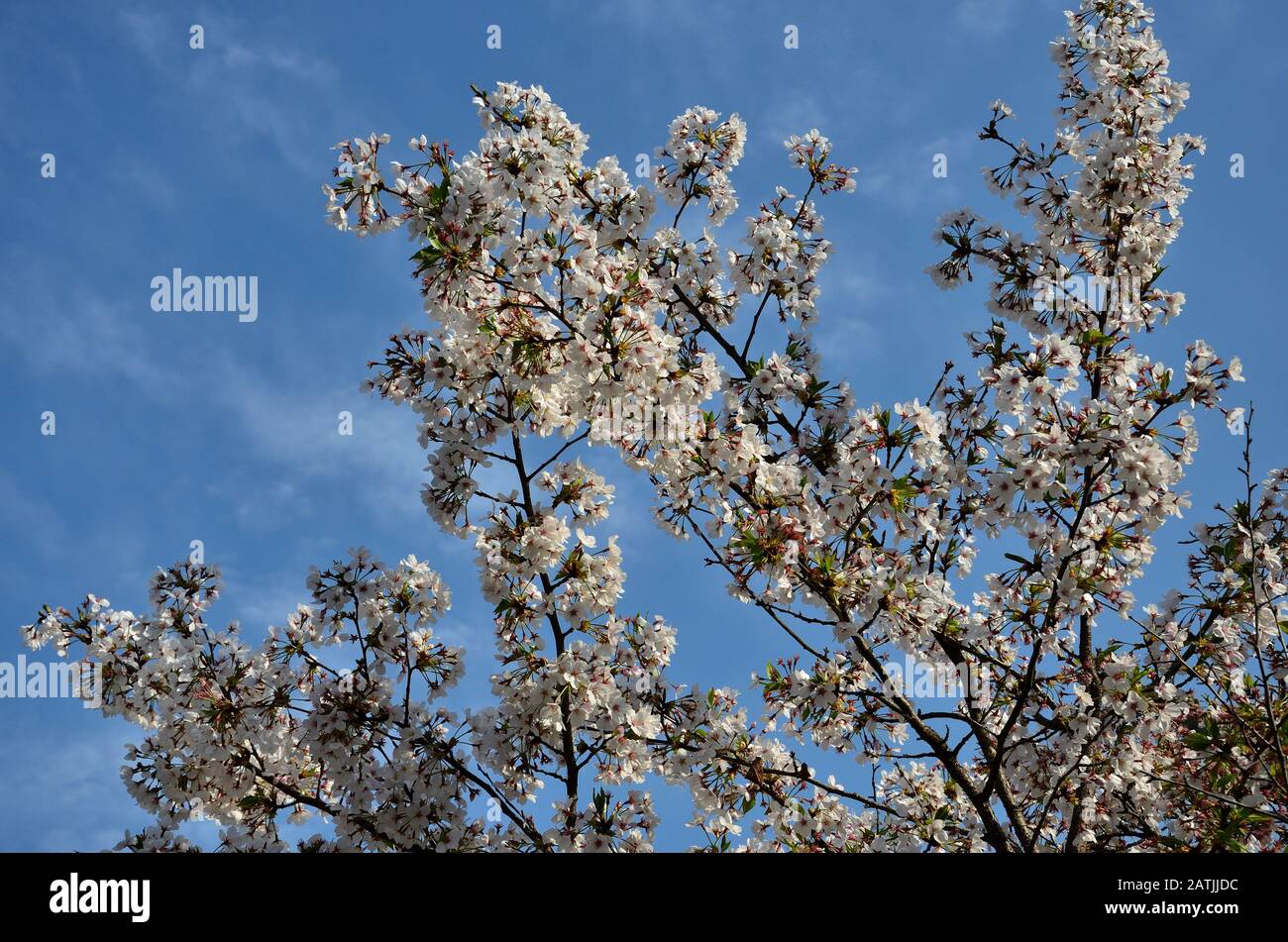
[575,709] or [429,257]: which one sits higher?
[429,257]

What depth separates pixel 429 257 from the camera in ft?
18.9

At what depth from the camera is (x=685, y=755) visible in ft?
21.3

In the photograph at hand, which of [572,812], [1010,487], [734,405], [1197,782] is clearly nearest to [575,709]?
[572,812]

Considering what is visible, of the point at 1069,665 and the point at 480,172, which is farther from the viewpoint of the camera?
the point at 1069,665

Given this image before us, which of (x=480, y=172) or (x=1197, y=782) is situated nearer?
(x=480, y=172)

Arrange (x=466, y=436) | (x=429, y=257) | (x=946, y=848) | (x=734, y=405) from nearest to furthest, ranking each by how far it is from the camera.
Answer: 1. (x=429, y=257)
2. (x=466, y=436)
3. (x=946, y=848)
4. (x=734, y=405)
